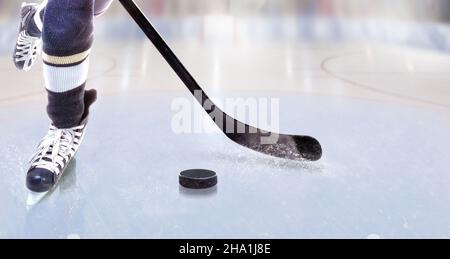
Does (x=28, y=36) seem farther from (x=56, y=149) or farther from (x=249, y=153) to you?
(x=249, y=153)

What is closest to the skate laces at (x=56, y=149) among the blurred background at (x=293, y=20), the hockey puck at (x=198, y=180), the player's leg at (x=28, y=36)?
the hockey puck at (x=198, y=180)

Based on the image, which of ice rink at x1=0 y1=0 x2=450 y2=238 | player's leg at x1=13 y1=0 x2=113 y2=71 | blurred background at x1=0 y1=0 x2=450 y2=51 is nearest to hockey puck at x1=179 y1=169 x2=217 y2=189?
ice rink at x1=0 y1=0 x2=450 y2=238

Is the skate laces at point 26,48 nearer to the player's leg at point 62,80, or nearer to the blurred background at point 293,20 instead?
the player's leg at point 62,80

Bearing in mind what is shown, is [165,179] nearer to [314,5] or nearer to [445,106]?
[445,106]

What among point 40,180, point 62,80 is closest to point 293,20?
point 62,80

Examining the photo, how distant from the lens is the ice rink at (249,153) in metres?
0.92

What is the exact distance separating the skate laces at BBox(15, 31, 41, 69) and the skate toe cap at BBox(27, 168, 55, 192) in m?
0.72

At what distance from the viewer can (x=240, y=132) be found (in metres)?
1.30

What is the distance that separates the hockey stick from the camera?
49.0 inches

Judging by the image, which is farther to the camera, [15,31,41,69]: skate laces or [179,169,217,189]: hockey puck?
[15,31,41,69]: skate laces

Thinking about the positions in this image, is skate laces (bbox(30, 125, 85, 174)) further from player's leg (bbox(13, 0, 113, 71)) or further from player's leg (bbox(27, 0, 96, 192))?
player's leg (bbox(13, 0, 113, 71))

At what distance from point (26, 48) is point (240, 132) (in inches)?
30.6
